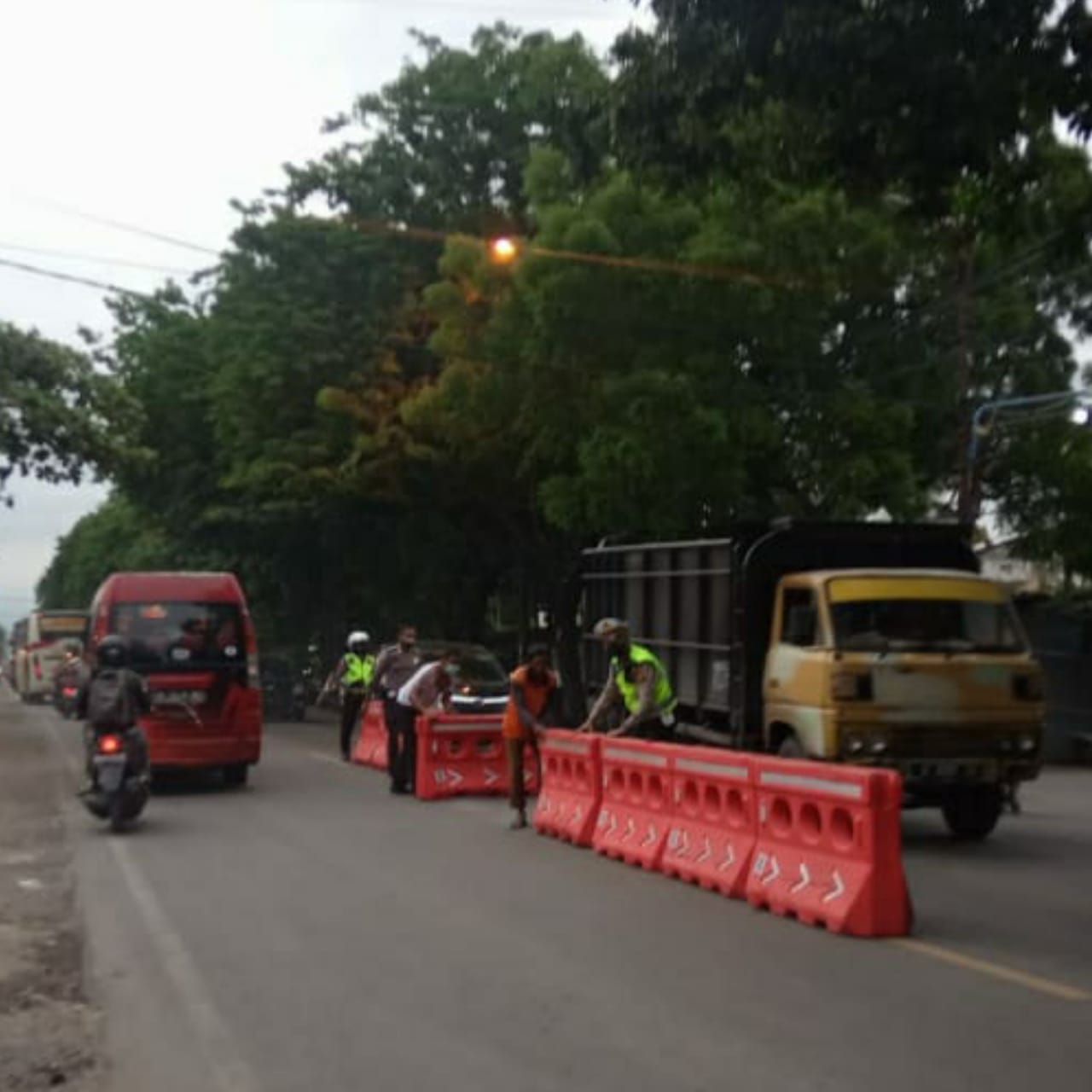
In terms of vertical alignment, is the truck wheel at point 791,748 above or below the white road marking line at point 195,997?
above

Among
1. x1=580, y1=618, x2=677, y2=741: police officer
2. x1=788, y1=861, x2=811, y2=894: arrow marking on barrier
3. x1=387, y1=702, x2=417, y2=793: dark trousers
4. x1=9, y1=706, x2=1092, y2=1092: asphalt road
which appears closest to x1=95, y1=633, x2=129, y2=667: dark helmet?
x1=9, y1=706, x2=1092, y2=1092: asphalt road

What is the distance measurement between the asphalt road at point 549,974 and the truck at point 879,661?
0.82 m

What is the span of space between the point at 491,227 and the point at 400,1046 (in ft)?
84.7

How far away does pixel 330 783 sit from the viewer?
68.8 feet

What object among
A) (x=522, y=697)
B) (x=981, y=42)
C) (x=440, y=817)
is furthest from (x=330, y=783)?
(x=981, y=42)

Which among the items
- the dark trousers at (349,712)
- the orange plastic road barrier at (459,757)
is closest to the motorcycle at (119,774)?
the orange plastic road barrier at (459,757)

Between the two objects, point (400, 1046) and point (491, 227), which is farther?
point (491, 227)

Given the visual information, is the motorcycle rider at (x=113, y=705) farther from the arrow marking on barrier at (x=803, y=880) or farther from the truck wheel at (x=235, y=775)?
the arrow marking on barrier at (x=803, y=880)

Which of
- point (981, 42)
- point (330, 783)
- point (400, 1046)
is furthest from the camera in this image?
point (330, 783)

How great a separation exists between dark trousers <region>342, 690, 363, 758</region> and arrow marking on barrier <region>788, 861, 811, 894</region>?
13.9 m

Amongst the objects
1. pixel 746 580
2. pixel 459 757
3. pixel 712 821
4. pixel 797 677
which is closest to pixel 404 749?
pixel 459 757

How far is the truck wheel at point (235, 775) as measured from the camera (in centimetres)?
2031

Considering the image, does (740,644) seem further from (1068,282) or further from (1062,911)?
(1068,282)

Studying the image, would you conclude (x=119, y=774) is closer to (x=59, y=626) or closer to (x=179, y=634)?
(x=179, y=634)
